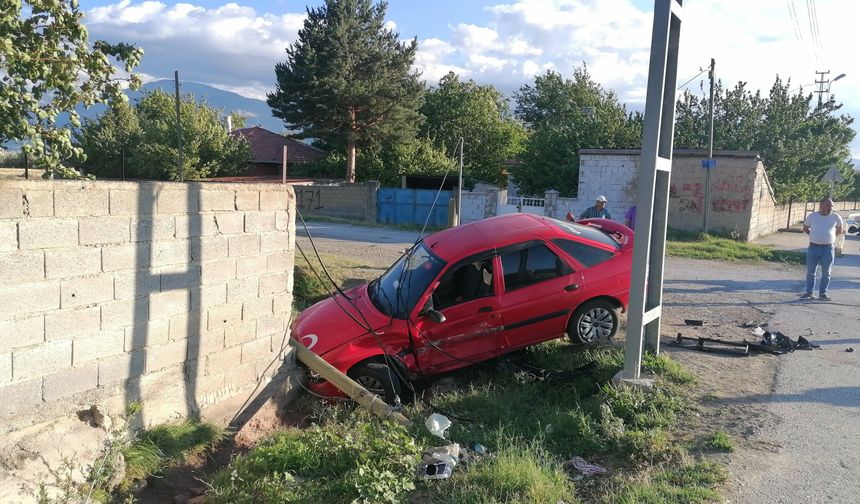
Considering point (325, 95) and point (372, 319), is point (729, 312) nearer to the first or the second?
point (372, 319)

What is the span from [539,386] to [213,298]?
10.2 ft

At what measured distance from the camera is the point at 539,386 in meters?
6.23

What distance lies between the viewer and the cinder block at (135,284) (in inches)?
176

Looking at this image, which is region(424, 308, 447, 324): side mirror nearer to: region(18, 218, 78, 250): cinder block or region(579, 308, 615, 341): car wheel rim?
region(579, 308, 615, 341): car wheel rim

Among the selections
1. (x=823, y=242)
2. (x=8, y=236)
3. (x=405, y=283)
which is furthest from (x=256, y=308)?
(x=823, y=242)

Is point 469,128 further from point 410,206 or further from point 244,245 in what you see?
point 244,245

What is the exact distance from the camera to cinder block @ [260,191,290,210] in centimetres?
573

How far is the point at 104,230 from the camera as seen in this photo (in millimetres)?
4324

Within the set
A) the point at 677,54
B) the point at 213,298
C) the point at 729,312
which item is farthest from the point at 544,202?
the point at 213,298

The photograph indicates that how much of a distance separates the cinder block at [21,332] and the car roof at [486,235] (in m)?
3.81

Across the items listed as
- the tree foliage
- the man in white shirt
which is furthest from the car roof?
the tree foliage

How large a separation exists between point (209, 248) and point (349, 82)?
30.6m

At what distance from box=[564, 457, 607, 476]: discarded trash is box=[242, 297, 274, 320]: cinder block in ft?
9.62

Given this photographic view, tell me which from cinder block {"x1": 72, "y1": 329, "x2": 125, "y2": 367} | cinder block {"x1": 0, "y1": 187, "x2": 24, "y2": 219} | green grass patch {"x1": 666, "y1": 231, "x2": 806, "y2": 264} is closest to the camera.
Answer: cinder block {"x1": 0, "y1": 187, "x2": 24, "y2": 219}
